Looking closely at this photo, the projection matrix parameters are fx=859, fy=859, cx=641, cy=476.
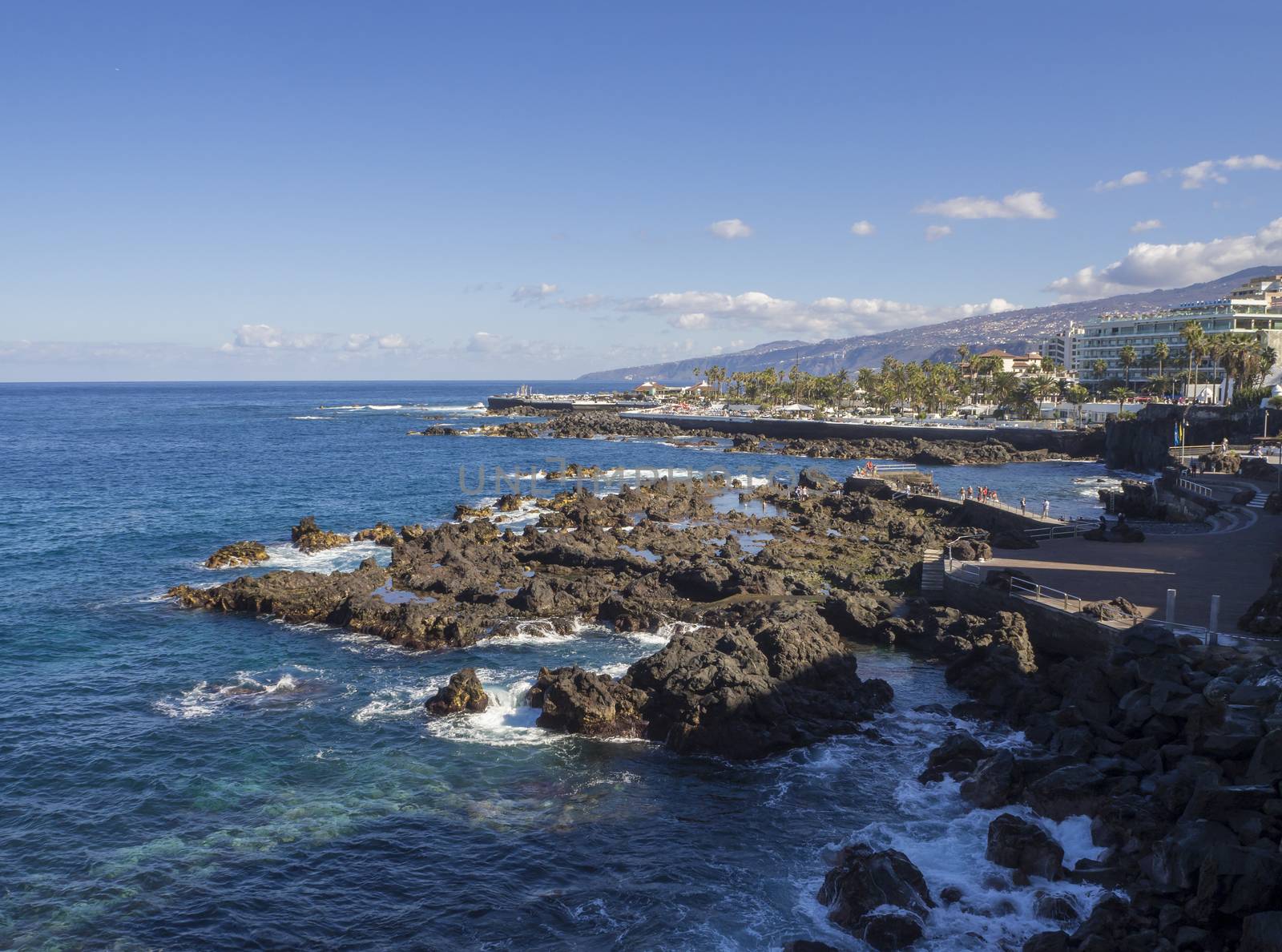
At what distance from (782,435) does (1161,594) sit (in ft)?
323

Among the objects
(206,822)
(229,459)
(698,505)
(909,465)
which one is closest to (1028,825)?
(206,822)

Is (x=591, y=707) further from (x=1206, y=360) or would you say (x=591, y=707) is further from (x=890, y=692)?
(x=1206, y=360)

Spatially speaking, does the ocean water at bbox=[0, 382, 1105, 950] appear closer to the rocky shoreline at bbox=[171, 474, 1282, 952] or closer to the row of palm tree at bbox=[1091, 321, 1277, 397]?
the rocky shoreline at bbox=[171, 474, 1282, 952]

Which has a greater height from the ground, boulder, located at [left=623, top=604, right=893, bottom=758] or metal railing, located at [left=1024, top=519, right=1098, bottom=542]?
metal railing, located at [left=1024, top=519, right=1098, bottom=542]

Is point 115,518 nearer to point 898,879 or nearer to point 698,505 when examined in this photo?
point 698,505

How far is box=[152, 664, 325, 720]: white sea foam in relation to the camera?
25.4 m

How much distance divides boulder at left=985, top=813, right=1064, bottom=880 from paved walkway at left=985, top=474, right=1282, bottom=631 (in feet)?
38.5

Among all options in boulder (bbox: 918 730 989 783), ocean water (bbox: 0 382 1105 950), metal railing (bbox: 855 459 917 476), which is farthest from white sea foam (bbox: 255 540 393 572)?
metal railing (bbox: 855 459 917 476)

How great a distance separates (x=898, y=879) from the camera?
15.9 metres

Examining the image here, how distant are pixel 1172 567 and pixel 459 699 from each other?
26.5 metres

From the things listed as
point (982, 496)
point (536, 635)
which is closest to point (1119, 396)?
point (982, 496)

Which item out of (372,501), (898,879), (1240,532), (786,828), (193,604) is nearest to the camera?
(898,879)

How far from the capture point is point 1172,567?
106 feet

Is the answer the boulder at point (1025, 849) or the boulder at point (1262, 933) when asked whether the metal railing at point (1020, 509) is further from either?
the boulder at point (1262, 933)
